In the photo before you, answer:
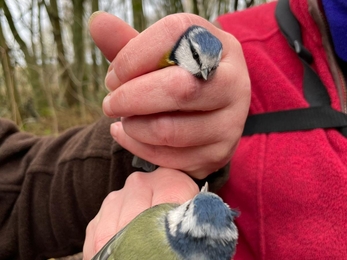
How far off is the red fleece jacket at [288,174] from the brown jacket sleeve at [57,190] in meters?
0.24

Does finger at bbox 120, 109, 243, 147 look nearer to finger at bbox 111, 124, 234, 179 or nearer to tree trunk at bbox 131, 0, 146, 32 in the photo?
finger at bbox 111, 124, 234, 179

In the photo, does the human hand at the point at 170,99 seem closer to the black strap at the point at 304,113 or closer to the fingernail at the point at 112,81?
the fingernail at the point at 112,81

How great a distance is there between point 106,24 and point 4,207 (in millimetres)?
457

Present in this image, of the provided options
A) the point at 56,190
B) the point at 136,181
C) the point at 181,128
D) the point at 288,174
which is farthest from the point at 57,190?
→ the point at 288,174

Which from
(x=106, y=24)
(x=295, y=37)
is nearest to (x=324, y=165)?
(x=295, y=37)

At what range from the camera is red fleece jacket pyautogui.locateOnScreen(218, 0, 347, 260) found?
1.95 ft

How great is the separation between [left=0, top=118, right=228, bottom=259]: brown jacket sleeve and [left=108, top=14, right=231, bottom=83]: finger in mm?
220

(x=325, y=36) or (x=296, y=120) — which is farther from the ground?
(x=325, y=36)

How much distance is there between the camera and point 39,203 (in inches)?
29.4

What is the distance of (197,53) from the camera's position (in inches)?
22.7

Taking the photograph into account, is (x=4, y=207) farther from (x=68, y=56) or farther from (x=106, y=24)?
(x=68, y=56)

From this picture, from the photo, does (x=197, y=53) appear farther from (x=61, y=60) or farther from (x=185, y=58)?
(x=61, y=60)

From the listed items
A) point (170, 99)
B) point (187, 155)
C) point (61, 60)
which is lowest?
point (61, 60)

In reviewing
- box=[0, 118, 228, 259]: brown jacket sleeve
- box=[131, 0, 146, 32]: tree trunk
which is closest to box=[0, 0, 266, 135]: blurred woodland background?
box=[131, 0, 146, 32]: tree trunk
